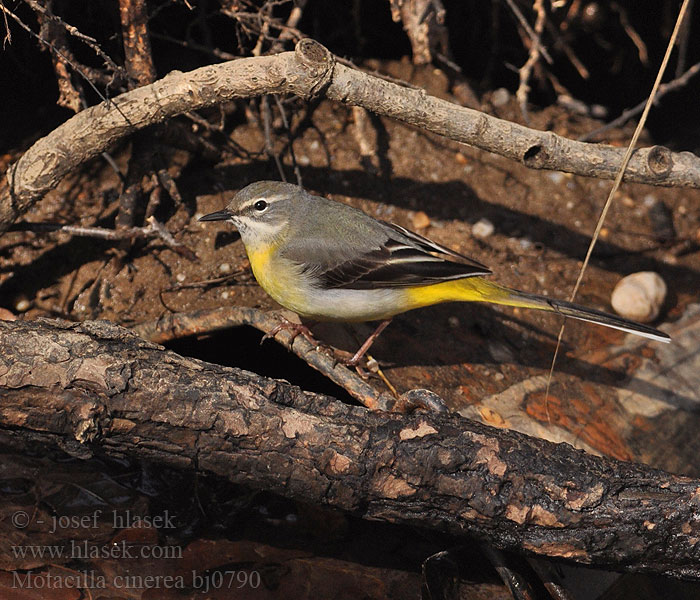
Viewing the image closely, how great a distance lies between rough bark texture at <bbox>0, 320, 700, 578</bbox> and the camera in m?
3.26

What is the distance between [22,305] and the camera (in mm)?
5410

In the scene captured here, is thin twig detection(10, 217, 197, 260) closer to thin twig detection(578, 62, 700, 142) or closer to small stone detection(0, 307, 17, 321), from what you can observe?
small stone detection(0, 307, 17, 321)

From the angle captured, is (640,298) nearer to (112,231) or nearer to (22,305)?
(112,231)

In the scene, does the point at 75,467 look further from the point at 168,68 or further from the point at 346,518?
the point at 168,68

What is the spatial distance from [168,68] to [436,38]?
2179 millimetres

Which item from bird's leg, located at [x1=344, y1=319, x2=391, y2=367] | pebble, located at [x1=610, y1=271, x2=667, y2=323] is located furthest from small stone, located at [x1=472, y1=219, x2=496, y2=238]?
bird's leg, located at [x1=344, y1=319, x2=391, y2=367]

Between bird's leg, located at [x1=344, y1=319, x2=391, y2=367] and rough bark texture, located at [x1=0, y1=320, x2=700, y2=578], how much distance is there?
1271mm

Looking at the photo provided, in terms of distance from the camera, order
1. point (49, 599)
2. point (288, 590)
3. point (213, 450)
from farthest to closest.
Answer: point (288, 590) < point (49, 599) < point (213, 450)

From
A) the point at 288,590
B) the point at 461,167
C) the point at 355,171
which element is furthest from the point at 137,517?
the point at 461,167

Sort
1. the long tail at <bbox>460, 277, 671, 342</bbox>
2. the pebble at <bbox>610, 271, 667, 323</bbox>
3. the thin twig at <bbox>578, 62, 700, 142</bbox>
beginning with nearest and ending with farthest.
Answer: the long tail at <bbox>460, 277, 671, 342</bbox> → the pebble at <bbox>610, 271, 667, 323</bbox> → the thin twig at <bbox>578, 62, 700, 142</bbox>

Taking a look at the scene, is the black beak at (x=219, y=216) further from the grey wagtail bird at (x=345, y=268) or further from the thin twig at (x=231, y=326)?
the thin twig at (x=231, y=326)

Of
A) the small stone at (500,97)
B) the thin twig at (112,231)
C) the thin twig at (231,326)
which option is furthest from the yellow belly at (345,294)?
the small stone at (500,97)

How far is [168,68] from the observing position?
6.19m

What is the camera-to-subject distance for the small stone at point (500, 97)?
22.9 ft
